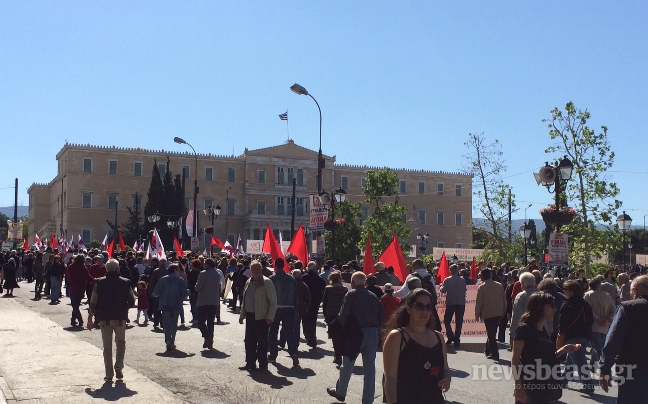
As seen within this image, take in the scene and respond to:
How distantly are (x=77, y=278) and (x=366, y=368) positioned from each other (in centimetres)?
1147

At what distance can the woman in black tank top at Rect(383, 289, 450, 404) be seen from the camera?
538 centimetres

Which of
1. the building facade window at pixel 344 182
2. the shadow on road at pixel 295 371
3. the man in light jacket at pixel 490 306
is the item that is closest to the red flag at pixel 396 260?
the man in light jacket at pixel 490 306

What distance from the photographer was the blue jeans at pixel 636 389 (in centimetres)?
693

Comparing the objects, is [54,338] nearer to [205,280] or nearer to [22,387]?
[205,280]

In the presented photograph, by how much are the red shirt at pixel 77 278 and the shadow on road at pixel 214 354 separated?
563cm

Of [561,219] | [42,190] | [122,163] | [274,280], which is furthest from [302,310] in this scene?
[42,190]

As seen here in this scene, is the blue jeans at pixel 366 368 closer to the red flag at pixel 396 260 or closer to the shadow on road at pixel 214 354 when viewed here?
the shadow on road at pixel 214 354

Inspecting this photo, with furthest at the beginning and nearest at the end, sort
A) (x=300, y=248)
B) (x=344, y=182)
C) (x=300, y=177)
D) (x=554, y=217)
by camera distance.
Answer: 1. (x=344, y=182)
2. (x=300, y=177)
3. (x=300, y=248)
4. (x=554, y=217)

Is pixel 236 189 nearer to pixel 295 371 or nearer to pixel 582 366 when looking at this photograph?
pixel 295 371

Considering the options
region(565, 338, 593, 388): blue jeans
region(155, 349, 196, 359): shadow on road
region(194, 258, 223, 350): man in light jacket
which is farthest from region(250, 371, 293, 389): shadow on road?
region(565, 338, 593, 388): blue jeans

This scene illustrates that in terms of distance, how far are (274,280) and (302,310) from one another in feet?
4.83

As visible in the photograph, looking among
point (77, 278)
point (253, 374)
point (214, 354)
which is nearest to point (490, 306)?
point (253, 374)

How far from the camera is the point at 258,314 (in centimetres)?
1222

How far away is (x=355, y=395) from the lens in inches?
407
